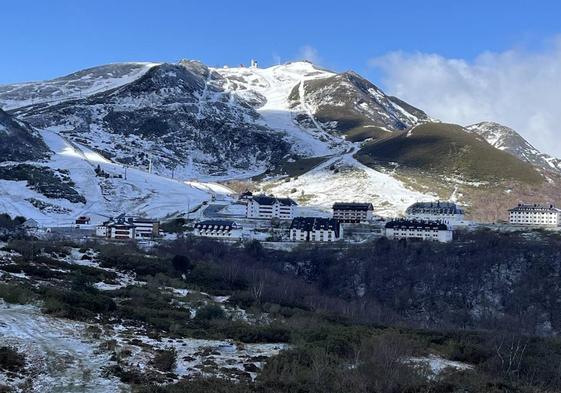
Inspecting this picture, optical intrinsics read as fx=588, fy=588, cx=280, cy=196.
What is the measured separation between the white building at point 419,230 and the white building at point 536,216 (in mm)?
21652

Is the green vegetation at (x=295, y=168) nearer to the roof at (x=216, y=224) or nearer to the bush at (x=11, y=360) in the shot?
the roof at (x=216, y=224)

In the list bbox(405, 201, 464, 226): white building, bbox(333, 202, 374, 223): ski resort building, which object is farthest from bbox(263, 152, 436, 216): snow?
bbox(333, 202, 374, 223): ski resort building

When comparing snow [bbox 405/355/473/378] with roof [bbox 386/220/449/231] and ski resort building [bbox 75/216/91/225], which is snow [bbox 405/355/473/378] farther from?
ski resort building [bbox 75/216/91/225]

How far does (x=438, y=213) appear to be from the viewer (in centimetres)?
11175

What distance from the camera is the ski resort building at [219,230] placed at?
97.1 m

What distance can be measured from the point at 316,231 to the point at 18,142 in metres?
96.5

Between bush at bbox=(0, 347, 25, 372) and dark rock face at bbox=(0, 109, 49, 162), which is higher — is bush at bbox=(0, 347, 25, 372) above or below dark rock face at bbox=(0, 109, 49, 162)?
below

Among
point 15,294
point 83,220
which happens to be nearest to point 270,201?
point 83,220

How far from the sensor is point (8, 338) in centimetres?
2008

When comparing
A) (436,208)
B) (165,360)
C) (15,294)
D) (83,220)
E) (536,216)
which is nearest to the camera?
(165,360)

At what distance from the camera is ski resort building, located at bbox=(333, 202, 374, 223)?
113 meters

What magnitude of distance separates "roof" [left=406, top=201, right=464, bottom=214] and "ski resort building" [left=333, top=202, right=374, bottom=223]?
9790mm

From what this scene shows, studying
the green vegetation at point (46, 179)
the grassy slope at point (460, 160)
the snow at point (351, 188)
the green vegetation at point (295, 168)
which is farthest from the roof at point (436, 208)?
the green vegetation at point (46, 179)

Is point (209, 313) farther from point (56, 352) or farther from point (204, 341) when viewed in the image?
point (56, 352)
